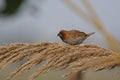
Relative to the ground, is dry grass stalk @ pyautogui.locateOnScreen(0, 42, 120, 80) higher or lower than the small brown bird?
lower

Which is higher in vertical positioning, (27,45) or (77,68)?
(27,45)

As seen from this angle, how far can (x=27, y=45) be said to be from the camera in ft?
4.18

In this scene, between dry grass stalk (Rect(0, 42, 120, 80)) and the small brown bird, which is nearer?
dry grass stalk (Rect(0, 42, 120, 80))

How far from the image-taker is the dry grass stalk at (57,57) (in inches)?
44.2

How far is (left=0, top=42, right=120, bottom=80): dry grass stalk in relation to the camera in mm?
1122

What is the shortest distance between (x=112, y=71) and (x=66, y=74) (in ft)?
0.51

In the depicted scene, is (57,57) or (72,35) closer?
(57,57)

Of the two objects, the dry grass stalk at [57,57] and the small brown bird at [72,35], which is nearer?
the dry grass stalk at [57,57]

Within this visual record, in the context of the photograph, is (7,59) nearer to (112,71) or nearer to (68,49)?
(68,49)

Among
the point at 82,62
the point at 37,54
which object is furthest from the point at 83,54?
the point at 37,54

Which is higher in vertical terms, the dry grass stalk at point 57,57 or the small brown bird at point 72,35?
the small brown bird at point 72,35

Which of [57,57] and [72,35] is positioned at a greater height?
[72,35]

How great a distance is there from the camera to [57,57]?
1.16 m

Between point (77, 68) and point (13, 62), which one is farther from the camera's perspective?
point (13, 62)
